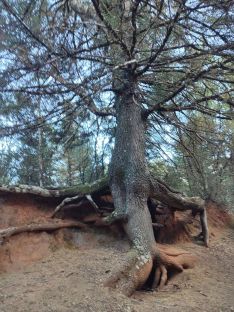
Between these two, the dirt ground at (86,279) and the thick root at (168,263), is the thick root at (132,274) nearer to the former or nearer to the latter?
the dirt ground at (86,279)

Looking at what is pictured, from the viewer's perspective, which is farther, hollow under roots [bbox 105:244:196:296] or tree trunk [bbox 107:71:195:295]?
tree trunk [bbox 107:71:195:295]

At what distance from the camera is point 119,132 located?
7.66m

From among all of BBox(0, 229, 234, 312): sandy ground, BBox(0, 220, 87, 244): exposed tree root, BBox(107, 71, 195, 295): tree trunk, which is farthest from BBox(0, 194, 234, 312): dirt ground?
BBox(107, 71, 195, 295): tree trunk

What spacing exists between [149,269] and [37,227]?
225 cm

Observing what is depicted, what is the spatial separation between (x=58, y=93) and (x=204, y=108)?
2.93 metres

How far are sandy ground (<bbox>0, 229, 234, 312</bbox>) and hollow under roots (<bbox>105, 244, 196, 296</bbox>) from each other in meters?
0.13

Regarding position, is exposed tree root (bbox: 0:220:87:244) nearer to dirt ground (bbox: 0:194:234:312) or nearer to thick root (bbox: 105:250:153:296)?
dirt ground (bbox: 0:194:234:312)

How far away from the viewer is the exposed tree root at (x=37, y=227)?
21.1ft

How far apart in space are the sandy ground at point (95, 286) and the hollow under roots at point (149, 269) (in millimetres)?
133

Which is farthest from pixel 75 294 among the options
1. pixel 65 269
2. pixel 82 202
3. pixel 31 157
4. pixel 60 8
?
pixel 31 157

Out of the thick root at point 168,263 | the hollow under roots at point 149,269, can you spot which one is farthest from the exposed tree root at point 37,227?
the thick root at point 168,263

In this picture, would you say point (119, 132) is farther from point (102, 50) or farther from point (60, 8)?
point (60, 8)

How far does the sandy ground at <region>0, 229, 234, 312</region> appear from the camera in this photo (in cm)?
467

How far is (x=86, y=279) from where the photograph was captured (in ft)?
17.4
